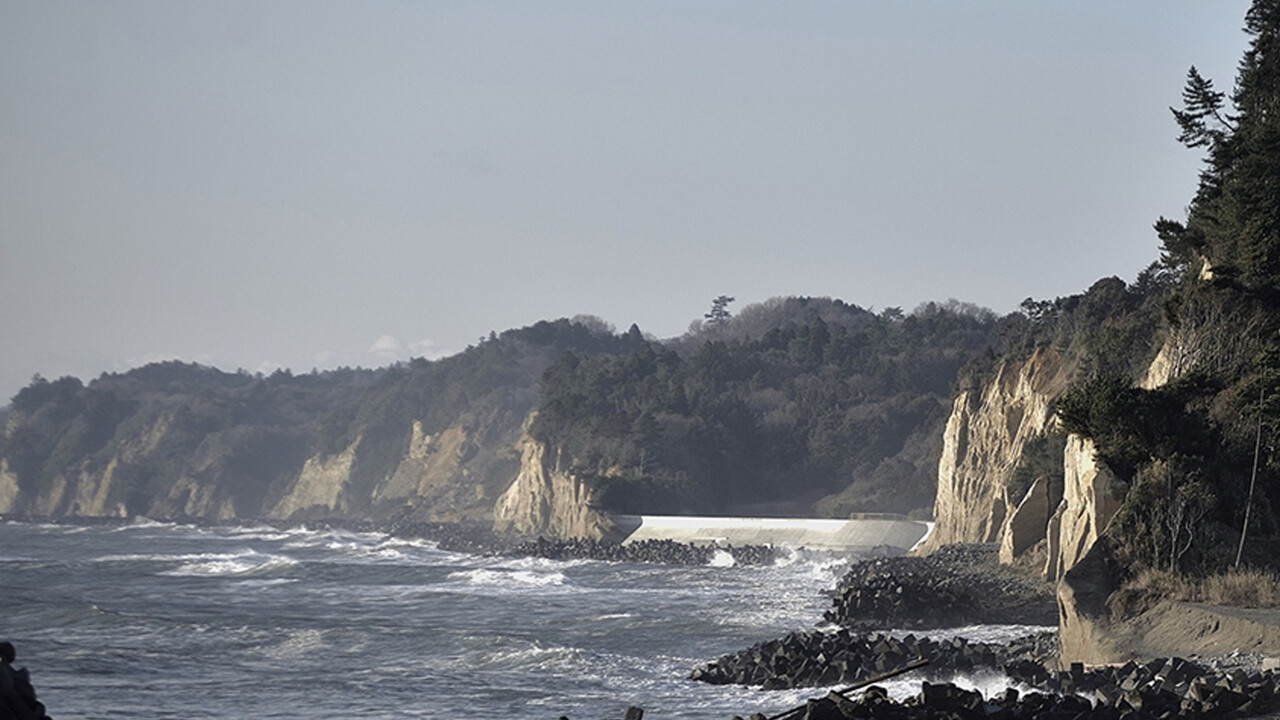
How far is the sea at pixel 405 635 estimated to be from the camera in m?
24.8

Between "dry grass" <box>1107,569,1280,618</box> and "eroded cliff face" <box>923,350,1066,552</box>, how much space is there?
26244 mm

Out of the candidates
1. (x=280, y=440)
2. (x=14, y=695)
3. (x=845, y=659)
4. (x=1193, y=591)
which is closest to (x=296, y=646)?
(x=845, y=659)

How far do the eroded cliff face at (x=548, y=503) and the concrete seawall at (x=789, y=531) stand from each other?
2988mm

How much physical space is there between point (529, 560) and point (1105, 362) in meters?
40.8

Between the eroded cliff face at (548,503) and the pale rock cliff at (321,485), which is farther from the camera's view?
the pale rock cliff at (321,485)

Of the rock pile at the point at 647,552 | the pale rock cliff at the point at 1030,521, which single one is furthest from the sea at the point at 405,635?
the pale rock cliff at the point at 1030,521

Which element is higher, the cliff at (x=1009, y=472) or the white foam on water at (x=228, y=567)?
the cliff at (x=1009, y=472)

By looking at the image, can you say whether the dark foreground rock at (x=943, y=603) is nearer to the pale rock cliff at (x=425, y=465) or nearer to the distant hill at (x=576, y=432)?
the distant hill at (x=576, y=432)

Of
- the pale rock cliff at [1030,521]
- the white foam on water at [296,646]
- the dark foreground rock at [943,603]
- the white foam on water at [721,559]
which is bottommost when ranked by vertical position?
the white foam on water at [296,646]

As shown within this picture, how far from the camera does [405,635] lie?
1441 inches

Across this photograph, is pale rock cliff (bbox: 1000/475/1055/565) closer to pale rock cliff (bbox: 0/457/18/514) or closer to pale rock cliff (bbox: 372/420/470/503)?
pale rock cliff (bbox: 372/420/470/503)

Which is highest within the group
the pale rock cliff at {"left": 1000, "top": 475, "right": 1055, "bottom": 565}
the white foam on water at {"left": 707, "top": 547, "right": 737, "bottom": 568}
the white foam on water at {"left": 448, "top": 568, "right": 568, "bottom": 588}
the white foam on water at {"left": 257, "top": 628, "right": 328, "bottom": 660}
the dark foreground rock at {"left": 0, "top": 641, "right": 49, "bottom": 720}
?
the pale rock cliff at {"left": 1000, "top": 475, "right": 1055, "bottom": 565}

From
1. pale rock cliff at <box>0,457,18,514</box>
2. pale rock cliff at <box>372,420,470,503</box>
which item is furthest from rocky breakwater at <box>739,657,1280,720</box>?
pale rock cliff at <box>0,457,18,514</box>

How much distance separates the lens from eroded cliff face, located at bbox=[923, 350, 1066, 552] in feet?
177
